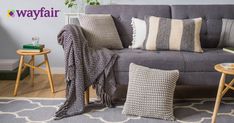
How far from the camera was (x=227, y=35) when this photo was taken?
9.95ft

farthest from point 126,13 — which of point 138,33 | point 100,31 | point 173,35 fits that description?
point 173,35

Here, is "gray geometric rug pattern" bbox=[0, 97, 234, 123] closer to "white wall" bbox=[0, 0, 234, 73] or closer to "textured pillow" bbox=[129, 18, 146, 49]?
"textured pillow" bbox=[129, 18, 146, 49]

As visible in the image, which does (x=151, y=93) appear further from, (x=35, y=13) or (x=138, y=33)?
(x=35, y=13)

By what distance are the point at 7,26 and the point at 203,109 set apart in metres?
Result: 2.38

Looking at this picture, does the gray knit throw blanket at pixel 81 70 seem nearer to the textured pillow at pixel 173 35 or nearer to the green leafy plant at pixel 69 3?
the textured pillow at pixel 173 35

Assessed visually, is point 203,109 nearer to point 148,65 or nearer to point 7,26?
point 148,65

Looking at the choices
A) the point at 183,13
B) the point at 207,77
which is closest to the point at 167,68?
the point at 207,77

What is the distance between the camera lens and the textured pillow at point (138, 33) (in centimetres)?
296

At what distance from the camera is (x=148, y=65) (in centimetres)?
261

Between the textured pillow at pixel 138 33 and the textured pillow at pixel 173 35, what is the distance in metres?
0.06

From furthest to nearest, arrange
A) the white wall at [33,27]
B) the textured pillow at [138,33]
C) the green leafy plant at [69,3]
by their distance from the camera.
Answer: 1. the white wall at [33,27]
2. the green leafy plant at [69,3]
3. the textured pillow at [138,33]

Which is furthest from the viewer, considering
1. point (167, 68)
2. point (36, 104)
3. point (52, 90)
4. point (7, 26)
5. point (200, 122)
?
point (7, 26)

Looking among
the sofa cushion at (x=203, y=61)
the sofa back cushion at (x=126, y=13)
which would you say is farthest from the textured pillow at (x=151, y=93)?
the sofa back cushion at (x=126, y=13)

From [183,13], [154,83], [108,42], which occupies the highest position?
[183,13]
